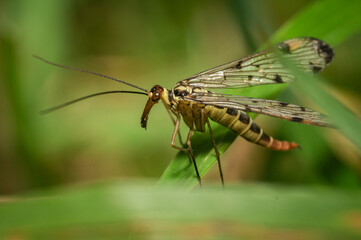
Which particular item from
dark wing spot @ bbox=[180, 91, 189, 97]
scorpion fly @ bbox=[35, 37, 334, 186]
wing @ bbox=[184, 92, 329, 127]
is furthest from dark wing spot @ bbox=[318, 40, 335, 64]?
dark wing spot @ bbox=[180, 91, 189, 97]

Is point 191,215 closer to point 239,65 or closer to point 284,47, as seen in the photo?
point 284,47

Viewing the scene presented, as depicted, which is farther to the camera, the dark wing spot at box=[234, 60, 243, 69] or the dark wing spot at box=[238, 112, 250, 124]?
the dark wing spot at box=[234, 60, 243, 69]

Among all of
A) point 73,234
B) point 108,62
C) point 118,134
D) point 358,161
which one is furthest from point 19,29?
point 358,161

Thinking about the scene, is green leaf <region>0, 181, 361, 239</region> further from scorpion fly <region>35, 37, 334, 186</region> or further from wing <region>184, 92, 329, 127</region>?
scorpion fly <region>35, 37, 334, 186</region>

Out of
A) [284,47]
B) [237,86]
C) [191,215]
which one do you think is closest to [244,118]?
[237,86]

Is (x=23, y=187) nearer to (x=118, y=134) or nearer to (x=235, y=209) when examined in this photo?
(x=118, y=134)

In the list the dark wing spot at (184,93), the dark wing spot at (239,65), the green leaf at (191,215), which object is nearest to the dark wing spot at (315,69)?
the dark wing spot at (239,65)

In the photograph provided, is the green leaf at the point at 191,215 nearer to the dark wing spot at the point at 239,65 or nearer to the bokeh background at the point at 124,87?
the bokeh background at the point at 124,87

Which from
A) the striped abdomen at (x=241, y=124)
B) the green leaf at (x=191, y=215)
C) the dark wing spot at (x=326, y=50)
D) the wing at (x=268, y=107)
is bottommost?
the green leaf at (x=191, y=215)
